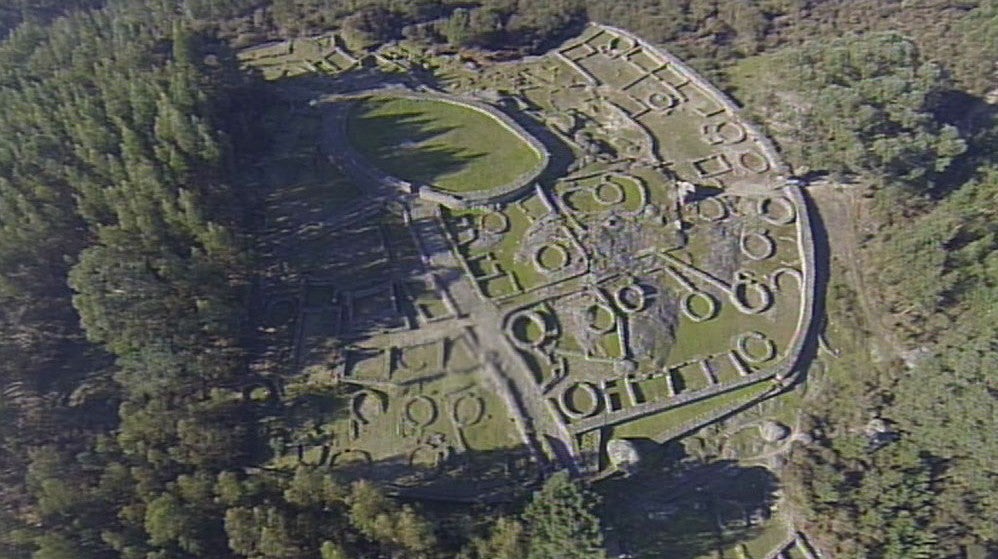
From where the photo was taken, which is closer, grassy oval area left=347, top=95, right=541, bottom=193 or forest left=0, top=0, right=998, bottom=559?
forest left=0, top=0, right=998, bottom=559

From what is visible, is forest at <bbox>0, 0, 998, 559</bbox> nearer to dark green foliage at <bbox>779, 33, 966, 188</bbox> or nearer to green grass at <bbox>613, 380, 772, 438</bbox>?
dark green foliage at <bbox>779, 33, 966, 188</bbox>

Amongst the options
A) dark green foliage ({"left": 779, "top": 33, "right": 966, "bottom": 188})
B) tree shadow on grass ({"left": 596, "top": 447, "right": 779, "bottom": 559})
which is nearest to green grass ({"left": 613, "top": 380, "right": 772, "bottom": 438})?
tree shadow on grass ({"left": 596, "top": 447, "right": 779, "bottom": 559})

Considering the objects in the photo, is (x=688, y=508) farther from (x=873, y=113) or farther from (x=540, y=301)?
(x=873, y=113)

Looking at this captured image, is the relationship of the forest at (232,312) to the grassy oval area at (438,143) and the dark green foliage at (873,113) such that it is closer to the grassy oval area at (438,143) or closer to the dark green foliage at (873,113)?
the dark green foliage at (873,113)

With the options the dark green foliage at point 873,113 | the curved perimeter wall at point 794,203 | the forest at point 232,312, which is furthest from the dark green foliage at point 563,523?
the dark green foliage at point 873,113

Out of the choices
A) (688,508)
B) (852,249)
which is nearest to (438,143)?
(852,249)

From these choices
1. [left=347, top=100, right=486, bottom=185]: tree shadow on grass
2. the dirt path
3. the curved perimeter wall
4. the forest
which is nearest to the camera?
the forest

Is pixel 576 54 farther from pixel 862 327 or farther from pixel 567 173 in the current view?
pixel 862 327
